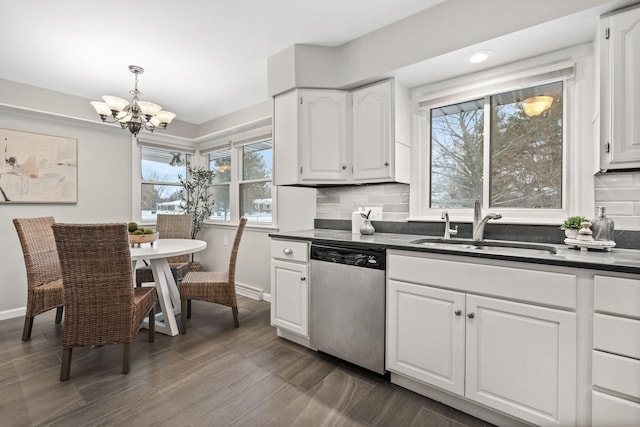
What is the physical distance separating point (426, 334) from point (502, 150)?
4.71ft

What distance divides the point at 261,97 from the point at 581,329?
11.5 feet

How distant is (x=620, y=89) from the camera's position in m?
1.50

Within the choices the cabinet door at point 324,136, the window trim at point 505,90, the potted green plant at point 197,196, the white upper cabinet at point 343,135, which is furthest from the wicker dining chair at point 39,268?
the window trim at point 505,90

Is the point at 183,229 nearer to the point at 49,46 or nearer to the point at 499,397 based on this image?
the point at 49,46

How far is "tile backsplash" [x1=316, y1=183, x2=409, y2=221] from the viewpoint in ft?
8.32

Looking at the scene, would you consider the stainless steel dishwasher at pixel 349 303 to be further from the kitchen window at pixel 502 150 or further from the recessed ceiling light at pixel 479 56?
the recessed ceiling light at pixel 479 56

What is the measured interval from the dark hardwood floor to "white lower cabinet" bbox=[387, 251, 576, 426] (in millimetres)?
229

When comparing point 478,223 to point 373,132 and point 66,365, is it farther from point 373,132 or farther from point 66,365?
point 66,365

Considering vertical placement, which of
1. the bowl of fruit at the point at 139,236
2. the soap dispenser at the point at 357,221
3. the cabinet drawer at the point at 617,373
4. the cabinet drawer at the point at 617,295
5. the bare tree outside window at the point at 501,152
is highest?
the bare tree outside window at the point at 501,152

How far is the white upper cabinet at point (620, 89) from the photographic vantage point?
1.47 meters

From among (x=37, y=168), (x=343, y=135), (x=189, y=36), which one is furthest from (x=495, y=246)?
(x=37, y=168)

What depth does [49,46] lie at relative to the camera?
7.82ft

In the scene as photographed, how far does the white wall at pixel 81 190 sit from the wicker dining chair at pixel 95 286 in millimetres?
1982

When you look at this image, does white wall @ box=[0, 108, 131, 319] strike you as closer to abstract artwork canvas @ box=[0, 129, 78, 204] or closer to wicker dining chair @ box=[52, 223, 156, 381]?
abstract artwork canvas @ box=[0, 129, 78, 204]
